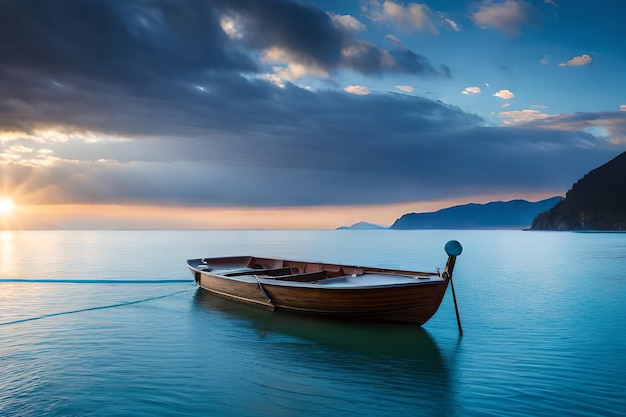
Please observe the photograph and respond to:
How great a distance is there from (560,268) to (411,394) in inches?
1671

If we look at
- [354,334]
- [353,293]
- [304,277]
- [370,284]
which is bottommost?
[354,334]

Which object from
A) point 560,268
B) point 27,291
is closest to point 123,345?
point 27,291

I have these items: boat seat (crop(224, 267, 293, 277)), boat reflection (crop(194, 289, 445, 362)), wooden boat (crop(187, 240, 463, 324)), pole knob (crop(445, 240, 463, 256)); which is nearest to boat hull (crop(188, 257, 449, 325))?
wooden boat (crop(187, 240, 463, 324))

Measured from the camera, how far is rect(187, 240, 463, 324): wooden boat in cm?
1502

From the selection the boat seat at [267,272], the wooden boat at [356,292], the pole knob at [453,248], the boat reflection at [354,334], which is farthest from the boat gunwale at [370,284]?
the boat reflection at [354,334]

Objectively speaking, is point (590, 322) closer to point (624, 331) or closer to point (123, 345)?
point (624, 331)

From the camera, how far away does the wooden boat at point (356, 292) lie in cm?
1502

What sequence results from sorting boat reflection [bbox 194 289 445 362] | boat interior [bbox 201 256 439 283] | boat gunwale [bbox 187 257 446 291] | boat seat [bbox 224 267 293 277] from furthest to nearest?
boat seat [bbox 224 267 293 277], boat interior [bbox 201 256 439 283], boat gunwale [bbox 187 257 446 291], boat reflection [bbox 194 289 445 362]

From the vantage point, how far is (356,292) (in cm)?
1549

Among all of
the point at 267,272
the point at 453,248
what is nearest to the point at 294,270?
the point at 267,272

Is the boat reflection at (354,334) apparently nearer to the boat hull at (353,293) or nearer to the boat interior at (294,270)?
the boat hull at (353,293)

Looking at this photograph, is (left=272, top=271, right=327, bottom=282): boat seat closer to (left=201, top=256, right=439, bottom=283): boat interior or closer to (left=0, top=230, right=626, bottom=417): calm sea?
(left=201, top=256, right=439, bottom=283): boat interior

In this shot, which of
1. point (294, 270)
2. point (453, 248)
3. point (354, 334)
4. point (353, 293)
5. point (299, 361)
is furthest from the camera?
point (294, 270)

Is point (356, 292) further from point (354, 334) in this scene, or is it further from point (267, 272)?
point (267, 272)
